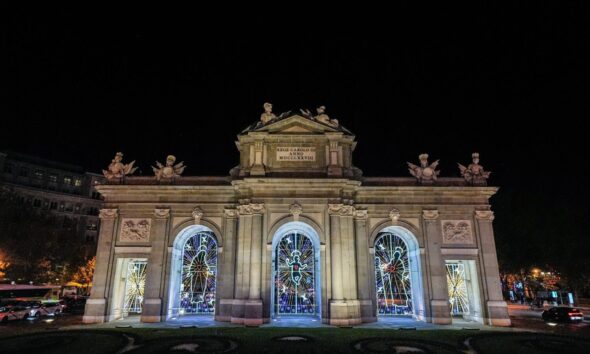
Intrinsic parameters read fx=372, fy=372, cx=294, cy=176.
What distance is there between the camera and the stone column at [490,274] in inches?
906

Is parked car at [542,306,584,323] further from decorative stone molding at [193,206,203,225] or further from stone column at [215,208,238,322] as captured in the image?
decorative stone molding at [193,206,203,225]

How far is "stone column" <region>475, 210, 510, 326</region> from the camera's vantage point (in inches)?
906

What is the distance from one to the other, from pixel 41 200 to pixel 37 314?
136 feet

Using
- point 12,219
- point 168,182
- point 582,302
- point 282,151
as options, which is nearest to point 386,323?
point 282,151

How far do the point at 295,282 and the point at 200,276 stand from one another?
6479 millimetres

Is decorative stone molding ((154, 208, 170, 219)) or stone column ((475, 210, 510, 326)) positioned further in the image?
decorative stone molding ((154, 208, 170, 219))

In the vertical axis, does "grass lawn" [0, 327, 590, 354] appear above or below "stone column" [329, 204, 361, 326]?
below

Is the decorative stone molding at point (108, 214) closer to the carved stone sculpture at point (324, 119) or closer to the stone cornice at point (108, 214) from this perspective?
the stone cornice at point (108, 214)

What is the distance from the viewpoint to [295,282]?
24672 millimetres

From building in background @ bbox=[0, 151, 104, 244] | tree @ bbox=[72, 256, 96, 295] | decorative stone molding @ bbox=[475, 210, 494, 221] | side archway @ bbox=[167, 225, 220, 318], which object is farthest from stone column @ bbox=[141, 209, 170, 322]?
building in background @ bbox=[0, 151, 104, 244]

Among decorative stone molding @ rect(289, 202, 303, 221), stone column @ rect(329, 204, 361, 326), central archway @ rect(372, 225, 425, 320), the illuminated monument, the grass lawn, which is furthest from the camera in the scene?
central archway @ rect(372, 225, 425, 320)

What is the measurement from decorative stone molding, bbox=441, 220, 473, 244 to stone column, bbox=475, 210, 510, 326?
2.11 ft

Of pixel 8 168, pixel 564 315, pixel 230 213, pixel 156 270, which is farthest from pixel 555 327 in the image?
pixel 8 168

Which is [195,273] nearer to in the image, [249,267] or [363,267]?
[249,267]
